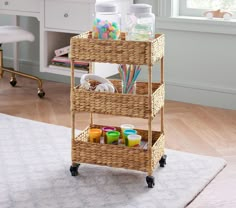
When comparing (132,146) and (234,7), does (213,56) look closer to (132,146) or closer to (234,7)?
(234,7)

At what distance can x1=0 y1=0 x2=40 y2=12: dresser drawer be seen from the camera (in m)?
4.23

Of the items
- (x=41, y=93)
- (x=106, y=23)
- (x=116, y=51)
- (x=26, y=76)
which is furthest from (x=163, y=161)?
(x=26, y=76)

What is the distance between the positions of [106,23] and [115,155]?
2.05 feet

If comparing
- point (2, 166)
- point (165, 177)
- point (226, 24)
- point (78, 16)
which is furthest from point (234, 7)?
point (2, 166)

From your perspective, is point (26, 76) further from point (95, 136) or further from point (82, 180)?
point (82, 180)

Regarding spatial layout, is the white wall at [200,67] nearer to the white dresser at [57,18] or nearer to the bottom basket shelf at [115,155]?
the white dresser at [57,18]

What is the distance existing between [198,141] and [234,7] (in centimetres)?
119

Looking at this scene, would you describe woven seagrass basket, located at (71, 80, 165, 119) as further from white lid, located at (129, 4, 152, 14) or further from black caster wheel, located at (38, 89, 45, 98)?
black caster wheel, located at (38, 89, 45, 98)

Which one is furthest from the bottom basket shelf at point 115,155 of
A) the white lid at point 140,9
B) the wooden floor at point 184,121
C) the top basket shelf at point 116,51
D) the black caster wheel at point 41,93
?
the black caster wheel at point 41,93

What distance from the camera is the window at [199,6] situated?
4.21m

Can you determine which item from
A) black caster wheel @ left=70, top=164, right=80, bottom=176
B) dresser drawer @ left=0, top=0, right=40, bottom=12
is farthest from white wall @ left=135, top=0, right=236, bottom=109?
black caster wheel @ left=70, top=164, right=80, bottom=176

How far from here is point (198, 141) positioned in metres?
3.47

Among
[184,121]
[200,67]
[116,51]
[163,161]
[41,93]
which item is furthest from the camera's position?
[41,93]

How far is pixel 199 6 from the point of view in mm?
4273
